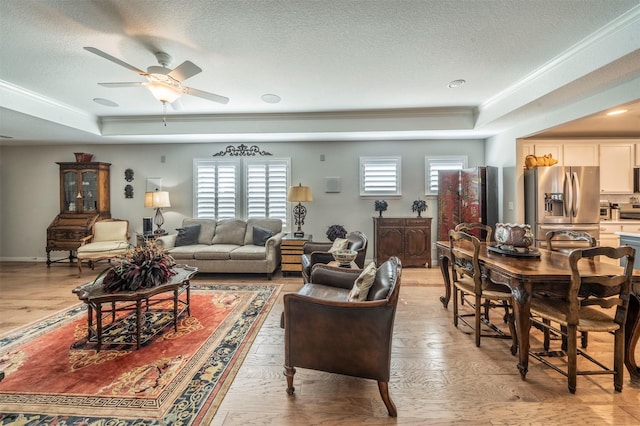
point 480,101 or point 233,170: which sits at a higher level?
point 480,101

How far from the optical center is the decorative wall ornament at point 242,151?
5.63 meters

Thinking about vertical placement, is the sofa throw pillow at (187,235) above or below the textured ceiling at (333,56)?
below

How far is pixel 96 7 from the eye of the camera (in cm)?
211

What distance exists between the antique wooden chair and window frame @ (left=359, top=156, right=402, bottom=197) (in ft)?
15.2

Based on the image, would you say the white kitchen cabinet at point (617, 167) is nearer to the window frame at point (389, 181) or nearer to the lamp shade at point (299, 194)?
the window frame at point (389, 181)

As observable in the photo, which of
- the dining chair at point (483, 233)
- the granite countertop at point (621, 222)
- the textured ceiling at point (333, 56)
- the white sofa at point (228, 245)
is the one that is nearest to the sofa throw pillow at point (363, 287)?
the dining chair at point (483, 233)

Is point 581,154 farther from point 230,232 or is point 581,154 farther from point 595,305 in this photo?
point 230,232

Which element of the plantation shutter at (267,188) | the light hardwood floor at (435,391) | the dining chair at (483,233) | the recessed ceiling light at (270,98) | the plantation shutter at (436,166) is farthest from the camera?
the plantation shutter at (267,188)

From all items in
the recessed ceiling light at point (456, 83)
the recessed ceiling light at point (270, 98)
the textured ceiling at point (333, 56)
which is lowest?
the textured ceiling at point (333, 56)

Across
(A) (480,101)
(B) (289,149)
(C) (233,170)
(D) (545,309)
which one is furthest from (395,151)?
(D) (545,309)

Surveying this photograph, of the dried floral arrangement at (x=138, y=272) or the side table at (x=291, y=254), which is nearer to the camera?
the dried floral arrangement at (x=138, y=272)

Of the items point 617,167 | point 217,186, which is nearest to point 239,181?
point 217,186

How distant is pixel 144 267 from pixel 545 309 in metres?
3.34

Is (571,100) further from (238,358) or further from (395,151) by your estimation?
(238,358)
